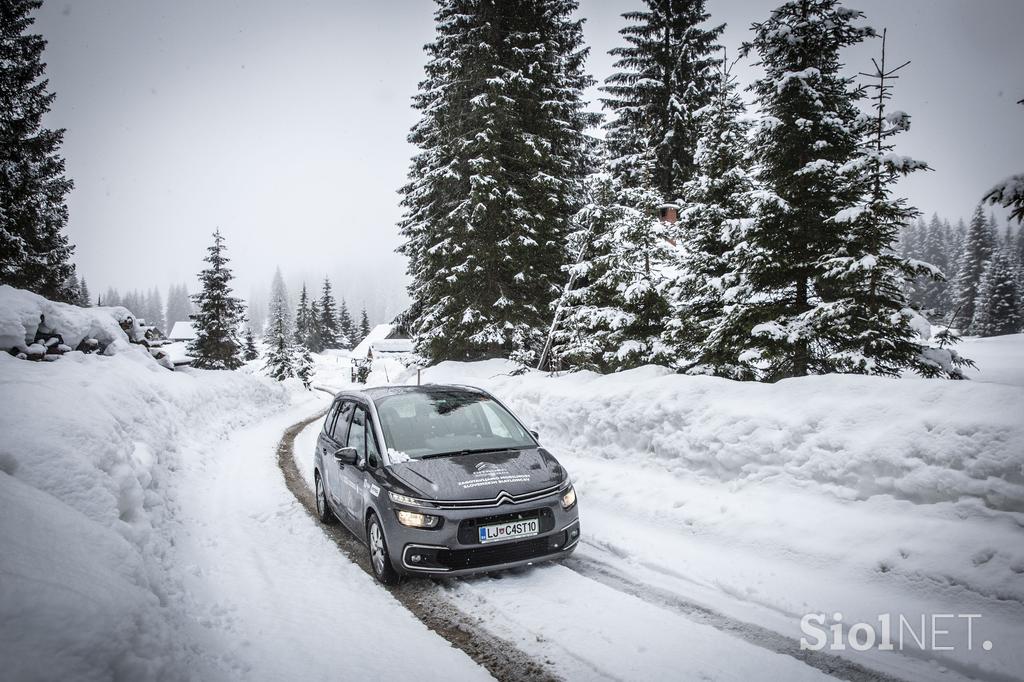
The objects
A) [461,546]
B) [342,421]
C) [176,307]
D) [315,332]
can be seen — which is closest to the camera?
[461,546]

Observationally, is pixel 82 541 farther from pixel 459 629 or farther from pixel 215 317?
pixel 215 317

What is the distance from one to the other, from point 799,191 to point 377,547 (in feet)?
30.5

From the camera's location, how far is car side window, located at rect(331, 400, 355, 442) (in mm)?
6559

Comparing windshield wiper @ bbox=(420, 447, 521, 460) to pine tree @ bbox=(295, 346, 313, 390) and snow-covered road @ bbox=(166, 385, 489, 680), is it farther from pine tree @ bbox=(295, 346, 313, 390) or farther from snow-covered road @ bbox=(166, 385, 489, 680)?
pine tree @ bbox=(295, 346, 313, 390)

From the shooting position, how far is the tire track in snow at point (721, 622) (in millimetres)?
3319

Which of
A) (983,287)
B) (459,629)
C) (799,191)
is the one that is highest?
(983,287)

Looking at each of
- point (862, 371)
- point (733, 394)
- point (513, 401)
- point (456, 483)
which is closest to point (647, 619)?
point (456, 483)

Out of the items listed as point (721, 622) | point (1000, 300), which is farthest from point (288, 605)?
point (1000, 300)

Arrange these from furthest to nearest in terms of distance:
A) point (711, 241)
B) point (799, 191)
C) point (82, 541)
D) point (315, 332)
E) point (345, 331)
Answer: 1. point (345, 331)
2. point (315, 332)
3. point (711, 241)
4. point (799, 191)
5. point (82, 541)

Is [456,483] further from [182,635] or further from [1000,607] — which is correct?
[1000,607]

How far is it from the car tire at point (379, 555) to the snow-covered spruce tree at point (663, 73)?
760 inches

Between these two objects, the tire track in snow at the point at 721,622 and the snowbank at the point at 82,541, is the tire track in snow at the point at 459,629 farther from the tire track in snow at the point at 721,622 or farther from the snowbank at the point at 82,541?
the snowbank at the point at 82,541

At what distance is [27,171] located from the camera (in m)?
20.0

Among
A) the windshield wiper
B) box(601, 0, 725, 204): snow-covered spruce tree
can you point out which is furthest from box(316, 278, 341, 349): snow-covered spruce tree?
the windshield wiper
